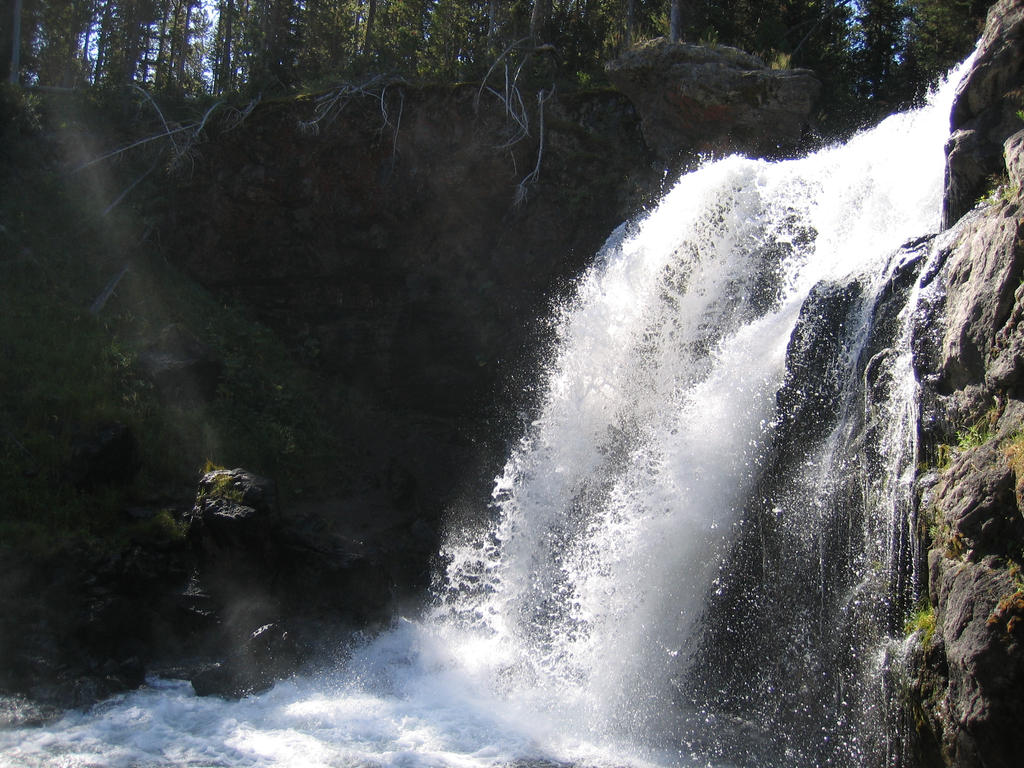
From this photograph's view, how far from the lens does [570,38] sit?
20750 mm

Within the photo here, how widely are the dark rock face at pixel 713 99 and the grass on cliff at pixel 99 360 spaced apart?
8.66 metres

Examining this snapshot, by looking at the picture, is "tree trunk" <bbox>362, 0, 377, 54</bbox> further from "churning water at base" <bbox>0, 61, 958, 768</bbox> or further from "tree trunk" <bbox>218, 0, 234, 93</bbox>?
"churning water at base" <bbox>0, 61, 958, 768</bbox>

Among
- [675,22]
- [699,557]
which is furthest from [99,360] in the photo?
[675,22]

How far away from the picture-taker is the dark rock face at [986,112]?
8.85 meters

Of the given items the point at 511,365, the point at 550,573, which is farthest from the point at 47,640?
the point at 511,365

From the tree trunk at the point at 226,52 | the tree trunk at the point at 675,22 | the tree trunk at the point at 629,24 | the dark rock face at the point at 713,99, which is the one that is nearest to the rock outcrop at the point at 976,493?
the dark rock face at the point at 713,99

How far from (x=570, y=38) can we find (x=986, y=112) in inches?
518

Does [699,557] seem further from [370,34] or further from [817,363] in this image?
[370,34]

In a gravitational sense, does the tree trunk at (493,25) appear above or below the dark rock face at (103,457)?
above

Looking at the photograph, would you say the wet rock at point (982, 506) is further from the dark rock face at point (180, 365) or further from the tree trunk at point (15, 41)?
the tree trunk at point (15, 41)

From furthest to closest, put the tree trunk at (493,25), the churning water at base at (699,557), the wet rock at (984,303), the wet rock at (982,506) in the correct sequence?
the tree trunk at (493,25)
the churning water at base at (699,557)
the wet rock at (984,303)
the wet rock at (982,506)

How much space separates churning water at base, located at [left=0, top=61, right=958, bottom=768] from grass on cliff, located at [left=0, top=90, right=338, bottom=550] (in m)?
4.40

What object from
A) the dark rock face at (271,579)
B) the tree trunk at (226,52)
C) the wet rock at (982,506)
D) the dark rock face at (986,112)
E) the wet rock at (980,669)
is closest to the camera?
the wet rock at (980,669)

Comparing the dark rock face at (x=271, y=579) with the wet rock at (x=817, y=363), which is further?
the dark rock face at (x=271, y=579)
